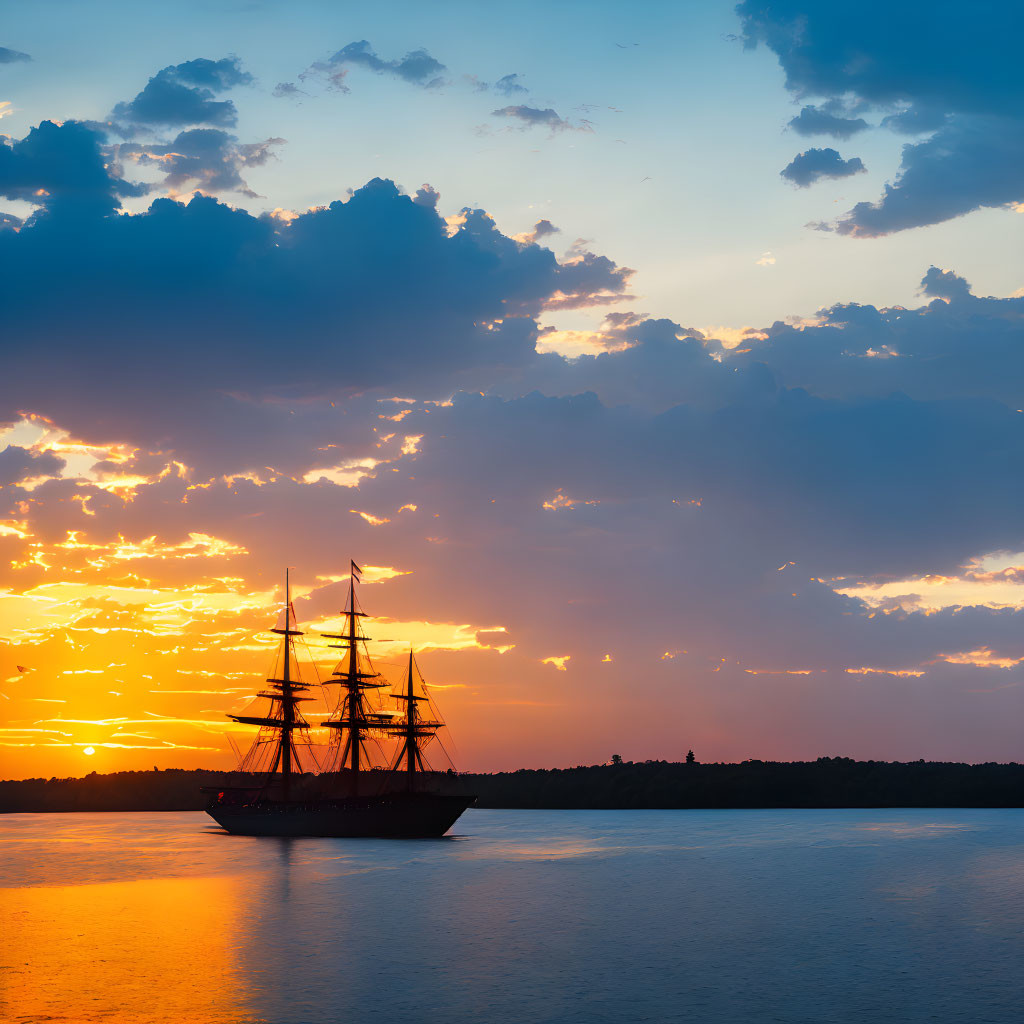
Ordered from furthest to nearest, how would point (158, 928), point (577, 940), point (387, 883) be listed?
point (387, 883)
point (158, 928)
point (577, 940)

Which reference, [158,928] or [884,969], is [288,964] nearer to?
[158,928]

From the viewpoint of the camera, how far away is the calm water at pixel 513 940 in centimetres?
3650

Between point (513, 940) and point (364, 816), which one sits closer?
point (513, 940)

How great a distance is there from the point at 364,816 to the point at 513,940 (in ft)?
289

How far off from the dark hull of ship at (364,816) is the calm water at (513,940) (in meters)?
23.8

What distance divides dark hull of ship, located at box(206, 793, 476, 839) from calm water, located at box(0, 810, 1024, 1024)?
936 inches

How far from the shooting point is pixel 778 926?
190ft

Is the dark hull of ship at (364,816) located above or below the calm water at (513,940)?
below

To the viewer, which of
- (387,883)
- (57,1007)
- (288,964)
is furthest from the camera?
(387,883)

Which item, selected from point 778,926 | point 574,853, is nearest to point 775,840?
point 574,853

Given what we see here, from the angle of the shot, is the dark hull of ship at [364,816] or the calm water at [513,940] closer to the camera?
the calm water at [513,940]

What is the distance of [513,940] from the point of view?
2035 inches

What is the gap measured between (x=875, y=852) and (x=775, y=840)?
97.3 feet

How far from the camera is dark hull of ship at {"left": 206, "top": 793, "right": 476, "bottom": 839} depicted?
13438cm
